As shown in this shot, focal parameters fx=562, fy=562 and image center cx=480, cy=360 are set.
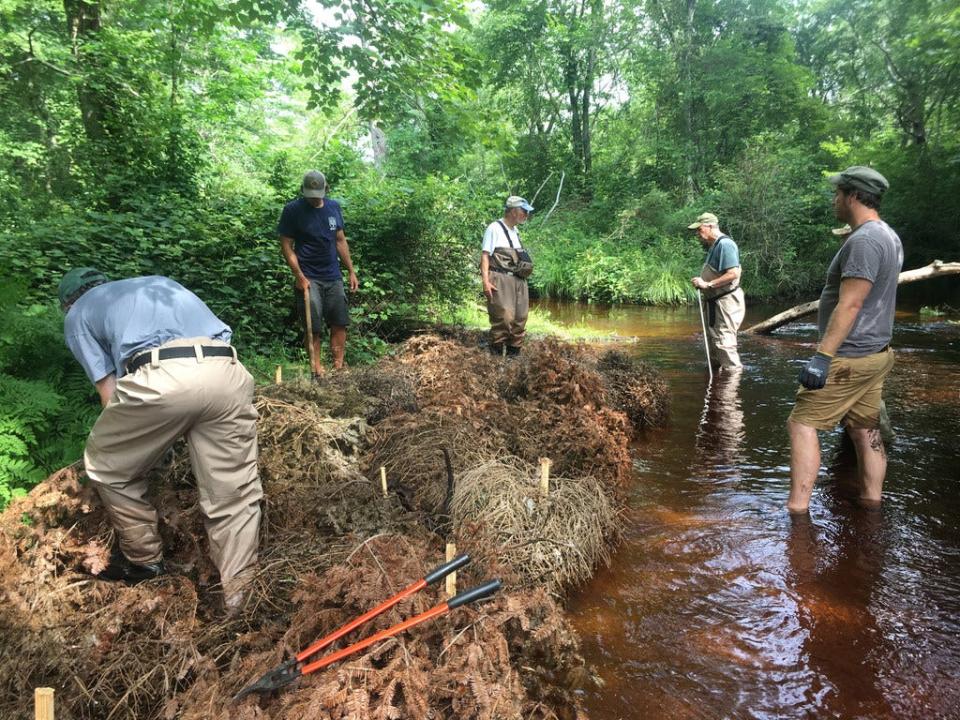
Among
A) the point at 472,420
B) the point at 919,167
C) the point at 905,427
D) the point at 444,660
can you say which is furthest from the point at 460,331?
the point at 919,167

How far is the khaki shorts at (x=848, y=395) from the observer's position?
370 cm

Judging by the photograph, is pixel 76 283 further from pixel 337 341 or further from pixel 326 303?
pixel 337 341

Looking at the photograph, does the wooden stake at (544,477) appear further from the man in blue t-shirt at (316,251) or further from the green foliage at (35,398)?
the green foliage at (35,398)

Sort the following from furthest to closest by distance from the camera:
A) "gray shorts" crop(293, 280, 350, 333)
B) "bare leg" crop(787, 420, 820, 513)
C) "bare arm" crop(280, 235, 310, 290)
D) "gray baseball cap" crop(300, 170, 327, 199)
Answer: "gray shorts" crop(293, 280, 350, 333) → "bare arm" crop(280, 235, 310, 290) → "gray baseball cap" crop(300, 170, 327, 199) → "bare leg" crop(787, 420, 820, 513)

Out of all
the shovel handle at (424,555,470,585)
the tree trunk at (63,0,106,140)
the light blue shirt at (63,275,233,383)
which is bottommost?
the shovel handle at (424,555,470,585)

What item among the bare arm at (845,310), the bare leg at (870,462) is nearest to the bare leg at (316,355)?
the bare arm at (845,310)

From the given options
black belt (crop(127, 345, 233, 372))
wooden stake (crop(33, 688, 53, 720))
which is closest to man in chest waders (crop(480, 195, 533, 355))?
black belt (crop(127, 345, 233, 372))

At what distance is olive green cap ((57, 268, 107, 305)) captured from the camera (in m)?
3.08

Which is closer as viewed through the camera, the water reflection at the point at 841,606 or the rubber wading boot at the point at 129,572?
the water reflection at the point at 841,606

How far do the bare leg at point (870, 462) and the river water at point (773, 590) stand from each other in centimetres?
13

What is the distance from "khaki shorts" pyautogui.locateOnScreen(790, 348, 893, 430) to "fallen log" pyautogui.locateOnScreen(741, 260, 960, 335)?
5.52 feet

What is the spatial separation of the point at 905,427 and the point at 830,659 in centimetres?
420

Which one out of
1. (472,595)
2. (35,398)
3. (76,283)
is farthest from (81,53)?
(472,595)

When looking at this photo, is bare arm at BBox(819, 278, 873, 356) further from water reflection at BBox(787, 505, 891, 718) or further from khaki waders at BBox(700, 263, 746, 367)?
khaki waders at BBox(700, 263, 746, 367)
